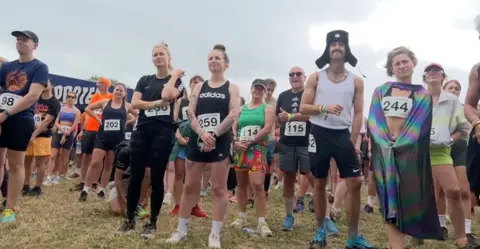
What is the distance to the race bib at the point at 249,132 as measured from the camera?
5010 millimetres

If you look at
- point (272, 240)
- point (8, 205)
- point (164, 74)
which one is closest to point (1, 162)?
point (8, 205)

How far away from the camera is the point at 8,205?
15.2 ft

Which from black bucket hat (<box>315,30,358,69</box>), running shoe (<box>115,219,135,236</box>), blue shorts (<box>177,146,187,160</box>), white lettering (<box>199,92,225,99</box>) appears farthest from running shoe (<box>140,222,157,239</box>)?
black bucket hat (<box>315,30,358,69</box>)

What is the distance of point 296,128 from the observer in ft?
17.6

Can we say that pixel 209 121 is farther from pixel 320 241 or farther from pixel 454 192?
pixel 454 192

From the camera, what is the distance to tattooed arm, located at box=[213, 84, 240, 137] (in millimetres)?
3990

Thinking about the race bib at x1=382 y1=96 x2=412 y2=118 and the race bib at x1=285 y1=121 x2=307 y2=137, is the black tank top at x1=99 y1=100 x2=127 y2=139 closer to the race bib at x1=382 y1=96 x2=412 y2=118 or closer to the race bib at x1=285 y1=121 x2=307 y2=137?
the race bib at x1=285 y1=121 x2=307 y2=137

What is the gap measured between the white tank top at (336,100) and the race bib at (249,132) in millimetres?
1044

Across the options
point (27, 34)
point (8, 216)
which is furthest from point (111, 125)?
point (8, 216)

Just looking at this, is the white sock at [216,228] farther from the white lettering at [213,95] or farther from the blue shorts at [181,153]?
the blue shorts at [181,153]

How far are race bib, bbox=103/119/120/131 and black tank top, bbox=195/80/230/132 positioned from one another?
9.69 feet

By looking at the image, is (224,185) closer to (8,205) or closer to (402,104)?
(402,104)

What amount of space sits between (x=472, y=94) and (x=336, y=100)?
1.15 m

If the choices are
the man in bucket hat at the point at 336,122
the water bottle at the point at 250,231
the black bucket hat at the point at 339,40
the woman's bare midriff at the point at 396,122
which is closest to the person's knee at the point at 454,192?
the man in bucket hat at the point at 336,122
